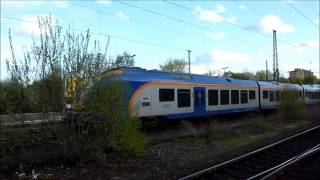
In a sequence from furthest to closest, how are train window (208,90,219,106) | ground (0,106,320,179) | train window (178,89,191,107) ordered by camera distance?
train window (208,90,219,106)
train window (178,89,191,107)
ground (0,106,320,179)

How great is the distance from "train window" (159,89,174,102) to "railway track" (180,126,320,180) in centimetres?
642

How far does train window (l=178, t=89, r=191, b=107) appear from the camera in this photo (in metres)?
21.2

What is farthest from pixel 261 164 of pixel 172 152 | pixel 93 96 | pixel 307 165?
pixel 93 96

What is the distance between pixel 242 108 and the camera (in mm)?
28203

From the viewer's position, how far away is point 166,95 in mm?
20188

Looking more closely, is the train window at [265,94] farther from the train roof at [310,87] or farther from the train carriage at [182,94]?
the train roof at [310,87]

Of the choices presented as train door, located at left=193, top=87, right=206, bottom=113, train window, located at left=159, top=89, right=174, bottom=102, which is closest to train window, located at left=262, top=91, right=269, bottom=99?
train door, located at left=193, top=87, right=206, bottom=113

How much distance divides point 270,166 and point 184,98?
10.5m

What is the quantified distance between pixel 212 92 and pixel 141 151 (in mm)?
12292

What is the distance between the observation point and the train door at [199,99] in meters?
22.4

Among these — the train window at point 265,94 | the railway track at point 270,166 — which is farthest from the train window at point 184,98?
the train window at point 265,94

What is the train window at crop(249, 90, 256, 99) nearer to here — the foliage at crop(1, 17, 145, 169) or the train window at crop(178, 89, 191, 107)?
the train window at crop(178, 89, 191, 107)

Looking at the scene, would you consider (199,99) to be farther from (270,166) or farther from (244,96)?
(270,166)

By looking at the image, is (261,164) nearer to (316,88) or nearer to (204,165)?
(204,165)
